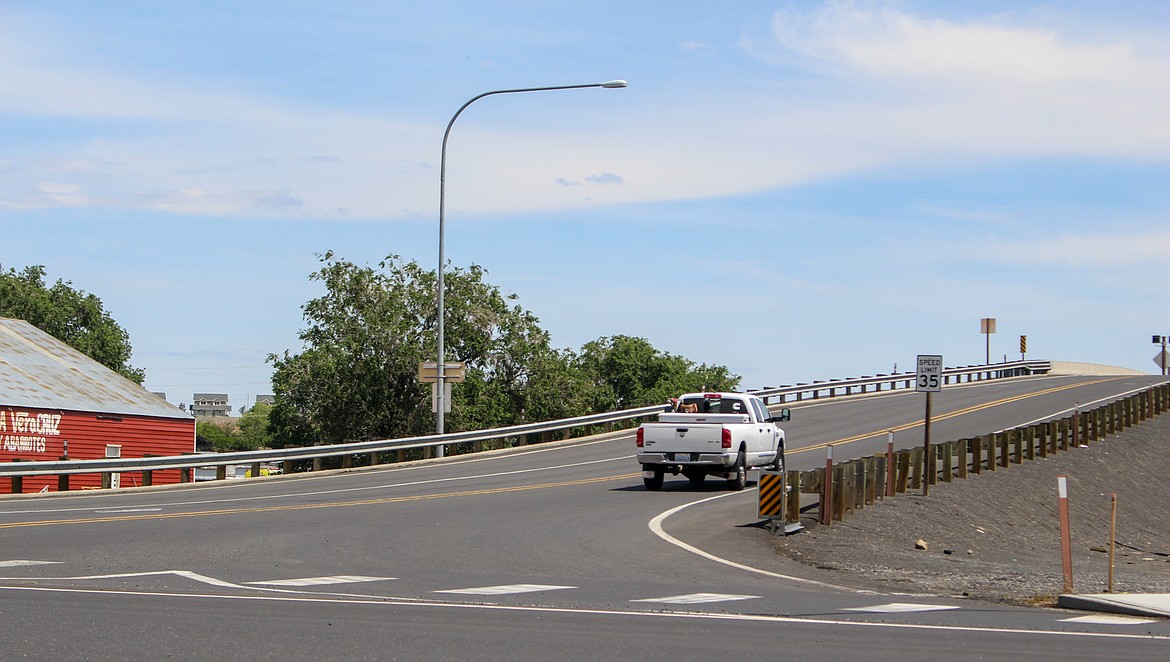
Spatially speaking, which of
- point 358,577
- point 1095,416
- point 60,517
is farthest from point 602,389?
point 358,577

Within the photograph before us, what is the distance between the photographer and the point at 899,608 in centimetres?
1266

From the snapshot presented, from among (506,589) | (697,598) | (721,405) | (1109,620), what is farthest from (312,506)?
(1109,620)

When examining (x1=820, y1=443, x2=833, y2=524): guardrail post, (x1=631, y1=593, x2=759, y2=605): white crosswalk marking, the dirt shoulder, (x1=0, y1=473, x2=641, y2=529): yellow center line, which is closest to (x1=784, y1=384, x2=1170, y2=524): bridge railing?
(x1=820, y1=443, x2=833, y2=524): guardrail post

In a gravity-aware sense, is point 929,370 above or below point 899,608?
above

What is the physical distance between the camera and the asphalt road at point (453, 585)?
964 cm

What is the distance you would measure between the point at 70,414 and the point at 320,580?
34.3m

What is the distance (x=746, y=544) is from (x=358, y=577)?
22.3ft

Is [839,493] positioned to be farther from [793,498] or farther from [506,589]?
[506,589]

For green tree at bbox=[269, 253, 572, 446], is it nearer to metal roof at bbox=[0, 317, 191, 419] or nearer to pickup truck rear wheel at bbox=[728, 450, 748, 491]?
metal roof at bbox=[0, 317, 191, 419]

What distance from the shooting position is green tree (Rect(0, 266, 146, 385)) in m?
86.5

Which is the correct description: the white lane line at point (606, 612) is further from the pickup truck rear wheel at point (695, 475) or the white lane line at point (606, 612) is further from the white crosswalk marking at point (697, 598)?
the pickup truck rear wheel at point (695, 475)

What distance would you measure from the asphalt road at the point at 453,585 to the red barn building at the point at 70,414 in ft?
52.7

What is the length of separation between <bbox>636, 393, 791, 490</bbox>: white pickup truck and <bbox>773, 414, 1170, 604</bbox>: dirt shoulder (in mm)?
3069

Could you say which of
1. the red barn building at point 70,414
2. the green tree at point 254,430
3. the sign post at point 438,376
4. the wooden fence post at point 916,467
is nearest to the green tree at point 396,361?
the red barn building at point 70,414
